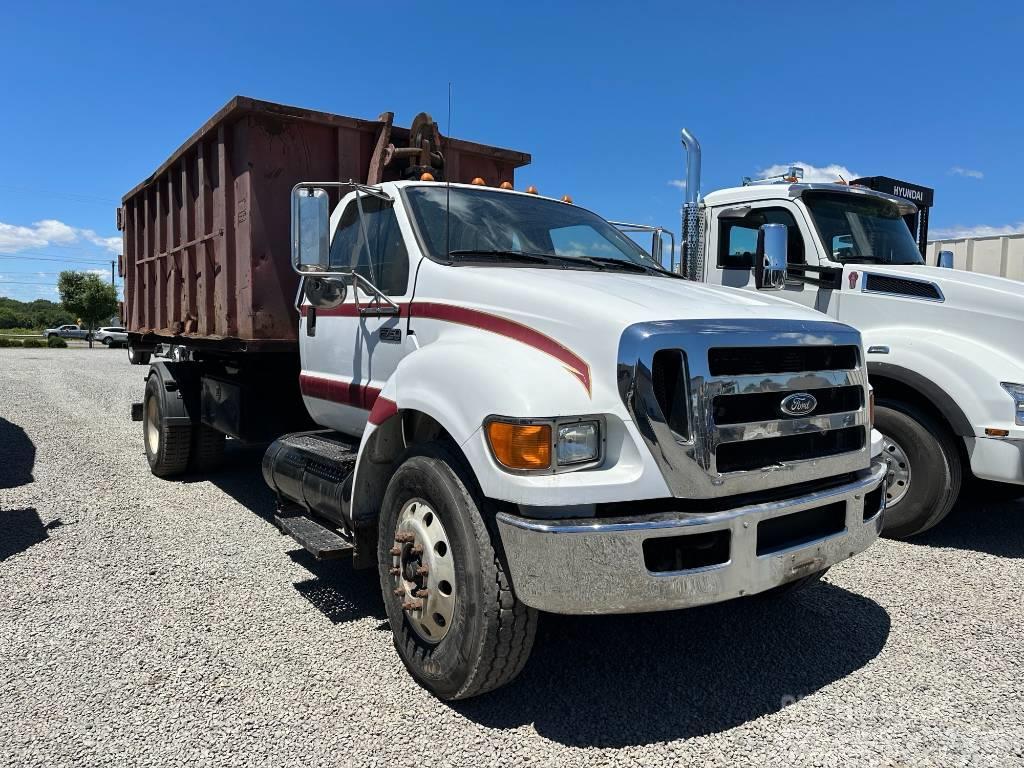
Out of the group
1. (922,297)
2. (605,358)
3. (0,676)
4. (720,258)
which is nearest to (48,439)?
(0,676)

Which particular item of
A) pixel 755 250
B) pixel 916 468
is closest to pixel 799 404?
pixel 916 468

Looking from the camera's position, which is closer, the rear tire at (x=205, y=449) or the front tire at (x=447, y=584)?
the front tire at (x=447, y=584)

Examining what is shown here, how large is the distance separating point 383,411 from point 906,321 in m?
4.04

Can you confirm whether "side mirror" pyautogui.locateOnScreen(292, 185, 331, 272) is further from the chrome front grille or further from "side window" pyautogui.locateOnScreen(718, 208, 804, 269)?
"side window" pyautogui.locateOnScreen(718, 208, 804, 269)

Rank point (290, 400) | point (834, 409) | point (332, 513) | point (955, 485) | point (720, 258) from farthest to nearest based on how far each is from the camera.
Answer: point (720, 258)
point (290, 400)
point (955, 485)
point (332, 513)
point (834, 409)

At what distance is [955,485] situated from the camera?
5074 mm

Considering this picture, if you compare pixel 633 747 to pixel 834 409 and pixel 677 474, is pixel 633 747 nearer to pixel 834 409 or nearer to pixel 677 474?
pixel 677 474

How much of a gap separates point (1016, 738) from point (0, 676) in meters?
4.16

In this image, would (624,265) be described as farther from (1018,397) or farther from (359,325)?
(1018,397)

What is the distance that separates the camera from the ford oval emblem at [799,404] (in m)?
2.89

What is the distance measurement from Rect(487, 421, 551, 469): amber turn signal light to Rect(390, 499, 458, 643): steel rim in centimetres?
51

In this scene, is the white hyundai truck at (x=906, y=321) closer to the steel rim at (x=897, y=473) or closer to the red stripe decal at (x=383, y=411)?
the steel rim at (x=897, y=473)

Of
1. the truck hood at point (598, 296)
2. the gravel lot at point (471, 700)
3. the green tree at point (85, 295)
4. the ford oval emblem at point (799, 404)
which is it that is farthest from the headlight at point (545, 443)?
the green tree at point (85, 295)

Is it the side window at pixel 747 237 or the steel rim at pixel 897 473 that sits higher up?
the side window at pixel 747 237
